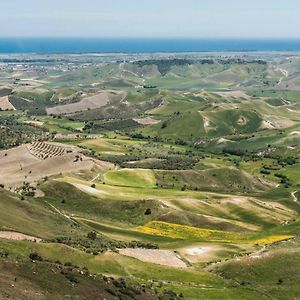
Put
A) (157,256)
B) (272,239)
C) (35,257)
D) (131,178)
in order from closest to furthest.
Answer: (35,257) < (157,256) < (272,239) < (131,178)

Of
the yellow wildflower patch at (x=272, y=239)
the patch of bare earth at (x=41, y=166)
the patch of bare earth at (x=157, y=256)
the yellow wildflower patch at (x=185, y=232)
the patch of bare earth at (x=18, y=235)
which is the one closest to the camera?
the patch of bare earth at (x=18, y=235)

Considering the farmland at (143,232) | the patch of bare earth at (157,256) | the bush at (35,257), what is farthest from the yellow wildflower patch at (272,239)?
the bush at (35,257)

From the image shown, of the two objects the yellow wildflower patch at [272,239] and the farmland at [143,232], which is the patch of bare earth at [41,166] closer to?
the farmland at [143,232]

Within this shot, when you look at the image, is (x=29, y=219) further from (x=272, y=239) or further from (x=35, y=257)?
(x=272, y=239)

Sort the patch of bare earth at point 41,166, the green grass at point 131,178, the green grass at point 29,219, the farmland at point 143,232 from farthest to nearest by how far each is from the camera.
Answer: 1. the patch of bare earth at point 41,166
2. the green grass at point 131,178
3. the green grass at point 29,219
4. the farmland at point 143,232

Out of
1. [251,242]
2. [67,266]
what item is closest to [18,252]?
[67,266]

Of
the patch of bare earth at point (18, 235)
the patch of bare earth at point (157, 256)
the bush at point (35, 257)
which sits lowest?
the patch of bare earth at point (157, 256)

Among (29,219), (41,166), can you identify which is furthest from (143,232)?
(41,166)

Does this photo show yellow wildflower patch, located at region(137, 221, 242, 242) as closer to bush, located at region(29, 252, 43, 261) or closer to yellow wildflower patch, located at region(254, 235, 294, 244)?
yellow wildflower patch, located at region(254, 235, 294, 244)
